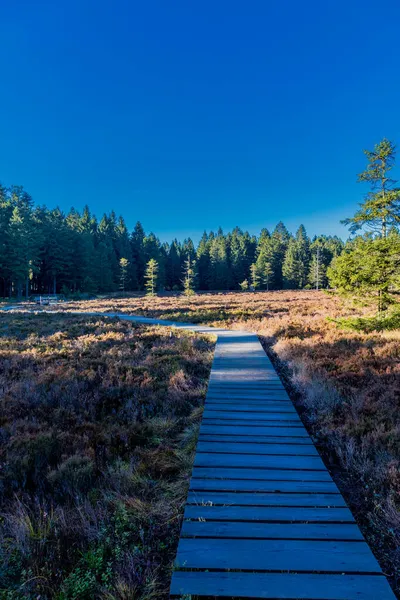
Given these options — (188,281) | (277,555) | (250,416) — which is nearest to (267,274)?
(188,281)

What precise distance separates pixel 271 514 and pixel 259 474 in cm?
65

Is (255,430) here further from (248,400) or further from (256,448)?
(248,400)

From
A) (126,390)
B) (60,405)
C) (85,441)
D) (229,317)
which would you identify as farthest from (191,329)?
(85,441)

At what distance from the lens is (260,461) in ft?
12.5

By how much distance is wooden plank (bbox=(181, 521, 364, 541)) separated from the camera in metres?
2.59

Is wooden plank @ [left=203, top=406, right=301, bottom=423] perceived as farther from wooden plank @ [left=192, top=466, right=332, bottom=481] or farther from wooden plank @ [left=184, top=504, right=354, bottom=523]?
wooden plank @ [left=184, top=504, right=354, bottom=523]

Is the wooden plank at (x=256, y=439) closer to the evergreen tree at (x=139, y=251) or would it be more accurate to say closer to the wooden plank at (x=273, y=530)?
the wooden plank at (x=273, y=530)

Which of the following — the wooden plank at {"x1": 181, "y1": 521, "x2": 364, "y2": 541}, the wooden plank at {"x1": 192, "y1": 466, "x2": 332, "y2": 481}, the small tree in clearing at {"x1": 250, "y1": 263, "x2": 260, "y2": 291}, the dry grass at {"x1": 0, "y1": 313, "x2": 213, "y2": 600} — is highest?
the small tree in clearing at {"x1": 250, "y1": 263, "x2": 260, "y2": 291}

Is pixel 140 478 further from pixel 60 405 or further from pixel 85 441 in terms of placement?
pixel 60 405

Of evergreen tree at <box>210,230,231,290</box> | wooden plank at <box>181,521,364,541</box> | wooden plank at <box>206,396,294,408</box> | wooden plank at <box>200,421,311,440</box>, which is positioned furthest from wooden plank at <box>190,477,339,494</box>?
evergreen tree at <box>210,230,231,290</box>

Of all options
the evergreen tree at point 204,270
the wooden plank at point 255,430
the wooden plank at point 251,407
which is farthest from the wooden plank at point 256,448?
the evergreen tree at point 204,270

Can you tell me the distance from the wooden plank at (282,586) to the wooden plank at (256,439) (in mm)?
2040

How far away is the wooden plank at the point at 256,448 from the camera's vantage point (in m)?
4.01

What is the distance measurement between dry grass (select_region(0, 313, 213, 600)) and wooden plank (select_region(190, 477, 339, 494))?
30cm
